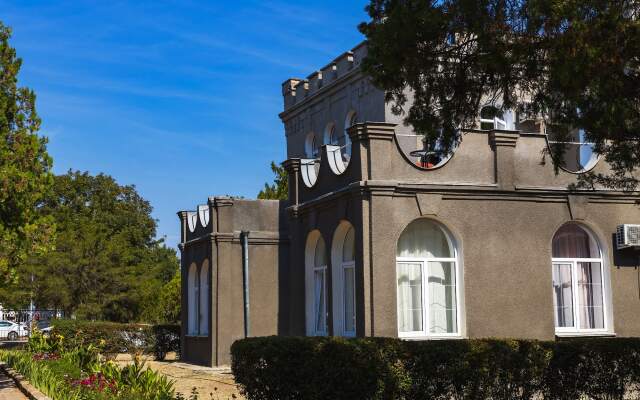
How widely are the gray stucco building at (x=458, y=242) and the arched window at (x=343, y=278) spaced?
0.09 ft

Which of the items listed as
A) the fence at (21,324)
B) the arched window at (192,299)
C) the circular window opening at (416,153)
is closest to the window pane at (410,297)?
the circular window opening at (416,153)

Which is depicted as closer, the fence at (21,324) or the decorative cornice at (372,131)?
the decorative cornice at (372,131)

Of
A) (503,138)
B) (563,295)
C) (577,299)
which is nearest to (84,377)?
(503,138)

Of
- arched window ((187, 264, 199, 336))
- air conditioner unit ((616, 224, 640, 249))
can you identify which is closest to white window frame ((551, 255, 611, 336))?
air conditioner unit ((616, 224, 640, 249))

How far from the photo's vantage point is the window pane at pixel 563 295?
18.0 m

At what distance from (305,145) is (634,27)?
780 inches

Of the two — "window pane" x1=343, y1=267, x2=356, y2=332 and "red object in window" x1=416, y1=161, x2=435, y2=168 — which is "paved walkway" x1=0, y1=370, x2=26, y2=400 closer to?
"window pane" x1=343, y1=267, x2=356, y2=332

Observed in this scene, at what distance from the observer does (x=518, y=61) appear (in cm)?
1006

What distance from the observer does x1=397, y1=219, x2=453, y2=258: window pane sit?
56.7ft

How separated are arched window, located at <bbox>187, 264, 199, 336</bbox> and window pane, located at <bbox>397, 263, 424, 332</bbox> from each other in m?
10.9

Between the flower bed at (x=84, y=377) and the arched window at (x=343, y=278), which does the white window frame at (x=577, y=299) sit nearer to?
the arched window at (x=343, y=278)

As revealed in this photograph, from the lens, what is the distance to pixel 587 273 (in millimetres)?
18312

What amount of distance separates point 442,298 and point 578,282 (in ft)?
10.5

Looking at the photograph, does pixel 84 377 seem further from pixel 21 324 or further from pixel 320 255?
pixel 21 324
